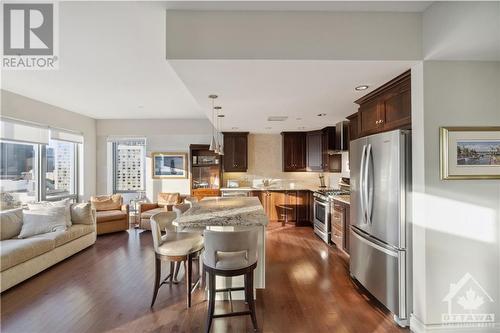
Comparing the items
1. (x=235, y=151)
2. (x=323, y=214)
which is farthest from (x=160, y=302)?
(x=235, y=151)

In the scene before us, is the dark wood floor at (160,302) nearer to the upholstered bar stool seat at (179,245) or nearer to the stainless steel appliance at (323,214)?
the upholstered bar stool seat at (179,245)

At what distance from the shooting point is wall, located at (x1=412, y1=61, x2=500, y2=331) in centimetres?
207

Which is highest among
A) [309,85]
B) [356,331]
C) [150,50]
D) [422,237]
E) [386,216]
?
[150,50]

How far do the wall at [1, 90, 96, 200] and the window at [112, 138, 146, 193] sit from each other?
53 centimetres

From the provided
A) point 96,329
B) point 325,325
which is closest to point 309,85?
point 325,325

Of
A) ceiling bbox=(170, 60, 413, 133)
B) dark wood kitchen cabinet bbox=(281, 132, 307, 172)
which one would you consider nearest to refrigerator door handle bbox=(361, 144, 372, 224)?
ceiling bbox=(170, 60, 413, 133)

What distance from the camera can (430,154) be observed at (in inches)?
81.8

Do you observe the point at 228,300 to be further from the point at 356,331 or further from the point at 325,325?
the point at 356,331

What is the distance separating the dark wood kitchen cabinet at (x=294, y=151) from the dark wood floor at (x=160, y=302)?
2.93m

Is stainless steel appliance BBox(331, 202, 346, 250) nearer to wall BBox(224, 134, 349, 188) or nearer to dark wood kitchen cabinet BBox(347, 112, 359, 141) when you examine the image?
dark wood kitchen cabinet BBox(347, 112, 359, 141)

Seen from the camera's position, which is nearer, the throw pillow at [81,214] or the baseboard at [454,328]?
the baseboard at [454,328]

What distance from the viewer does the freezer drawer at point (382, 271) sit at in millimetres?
2215

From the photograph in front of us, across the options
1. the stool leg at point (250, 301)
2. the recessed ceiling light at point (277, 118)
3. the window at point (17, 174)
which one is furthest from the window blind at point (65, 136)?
the stool leg at point (250, 301)

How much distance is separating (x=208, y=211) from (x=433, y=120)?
2435mm
